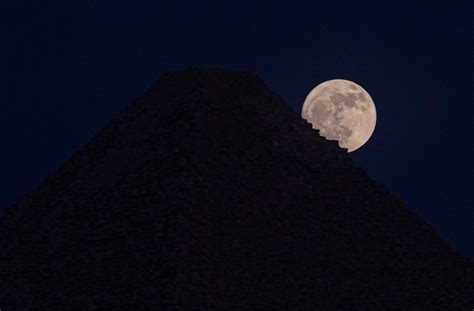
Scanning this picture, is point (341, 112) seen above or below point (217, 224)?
above

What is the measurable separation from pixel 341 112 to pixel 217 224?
42.8 feet

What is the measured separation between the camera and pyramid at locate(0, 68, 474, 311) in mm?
52344

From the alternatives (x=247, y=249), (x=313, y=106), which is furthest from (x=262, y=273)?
(x=313, y=106)

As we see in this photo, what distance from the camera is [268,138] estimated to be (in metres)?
60.8

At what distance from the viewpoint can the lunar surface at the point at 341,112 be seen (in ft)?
216

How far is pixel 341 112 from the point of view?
65750 millimetres

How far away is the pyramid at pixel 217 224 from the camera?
5234 centimetres

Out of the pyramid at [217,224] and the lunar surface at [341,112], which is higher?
the lunar surface at [341,112]

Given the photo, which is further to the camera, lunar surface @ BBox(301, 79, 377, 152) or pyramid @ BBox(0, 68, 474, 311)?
lunar surface @ BBox(301, 79, 377, 152)

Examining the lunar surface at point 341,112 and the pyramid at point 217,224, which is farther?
the lunar surface at point 341,112

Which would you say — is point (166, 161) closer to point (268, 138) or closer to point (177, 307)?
point (268, 138)

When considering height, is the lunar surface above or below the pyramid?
above

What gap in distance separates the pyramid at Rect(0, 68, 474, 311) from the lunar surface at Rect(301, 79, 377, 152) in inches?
112

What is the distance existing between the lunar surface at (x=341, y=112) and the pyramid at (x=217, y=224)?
2841 mm
